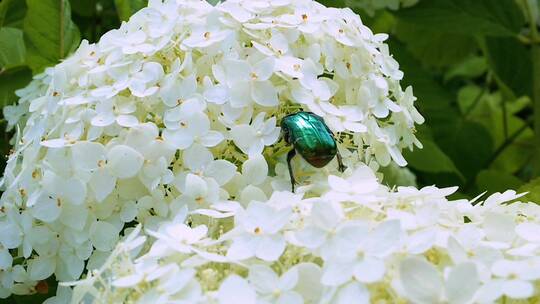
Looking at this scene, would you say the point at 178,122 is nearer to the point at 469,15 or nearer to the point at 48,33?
the point at 48,33

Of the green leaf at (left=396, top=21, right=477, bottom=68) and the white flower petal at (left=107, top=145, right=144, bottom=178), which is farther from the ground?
the white flower petal at (left=107, top=145, right=144, bottom=178)

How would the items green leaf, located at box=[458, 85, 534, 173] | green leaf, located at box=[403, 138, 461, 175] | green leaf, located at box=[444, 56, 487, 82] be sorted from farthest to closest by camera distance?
green leaf, located at box=[444, 56, 487, 82] → green leaf, located at box=[458, 85, 534, 173] → green leaf, located at box=[403, 138, 461, 175]

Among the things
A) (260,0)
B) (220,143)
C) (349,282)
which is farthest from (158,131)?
(349,282)

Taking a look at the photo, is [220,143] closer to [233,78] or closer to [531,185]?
[233,78]

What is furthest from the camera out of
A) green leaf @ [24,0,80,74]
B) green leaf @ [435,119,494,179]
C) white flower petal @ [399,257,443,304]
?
green leaf @ [435,119,494,179]

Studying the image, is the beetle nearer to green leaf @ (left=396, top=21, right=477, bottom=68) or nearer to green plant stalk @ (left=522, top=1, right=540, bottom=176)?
green plant stalk @ (left=522, top=1, right=540, bottom=176)

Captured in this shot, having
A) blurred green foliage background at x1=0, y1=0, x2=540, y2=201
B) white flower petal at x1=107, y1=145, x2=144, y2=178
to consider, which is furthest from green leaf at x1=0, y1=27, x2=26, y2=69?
white flower petal at x1=107, y1=145, x2=144, y2=178

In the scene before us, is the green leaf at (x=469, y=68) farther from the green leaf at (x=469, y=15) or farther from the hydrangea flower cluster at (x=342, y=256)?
the hydrangea flower cluster at (x=342, y=256)
